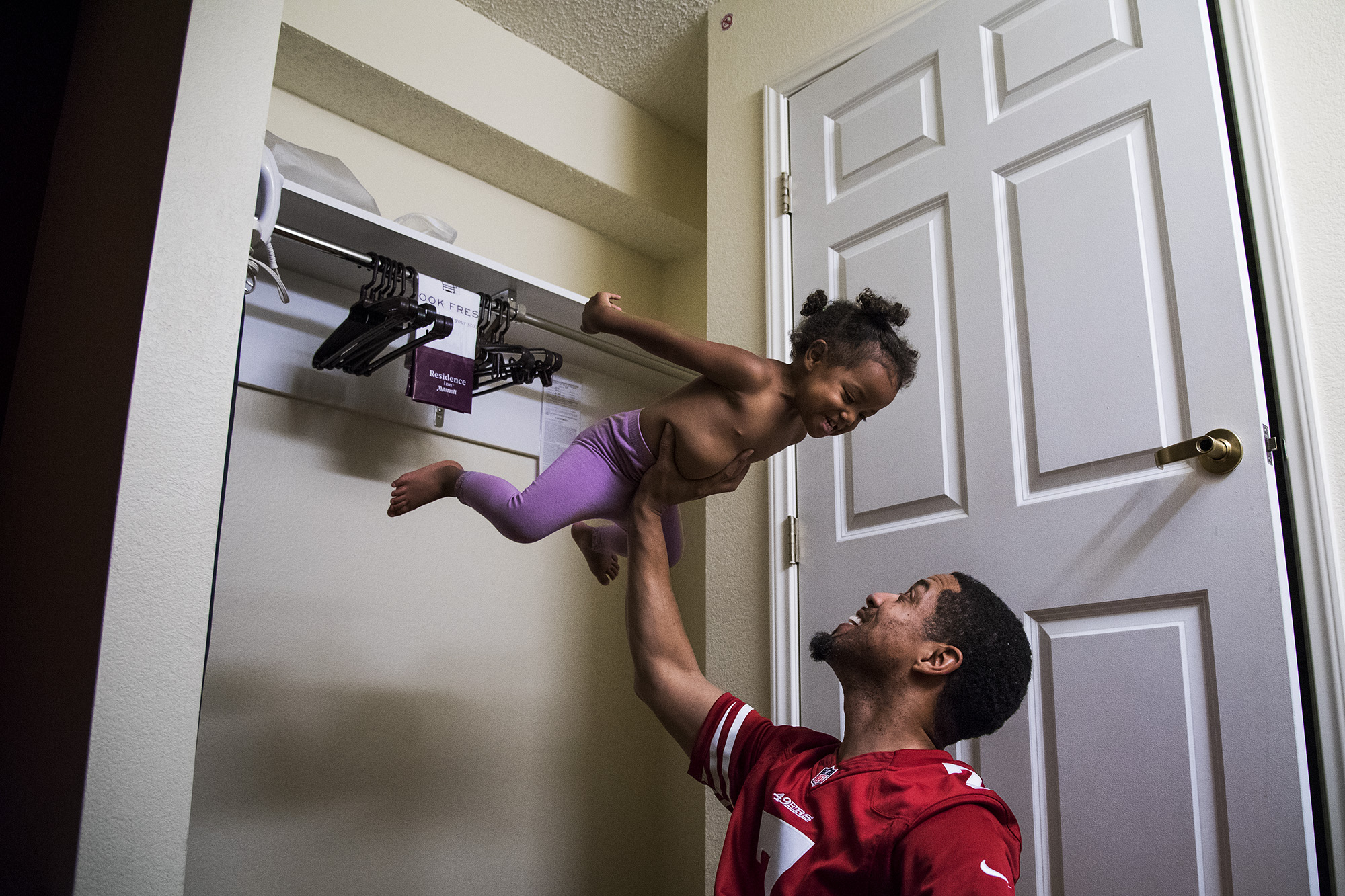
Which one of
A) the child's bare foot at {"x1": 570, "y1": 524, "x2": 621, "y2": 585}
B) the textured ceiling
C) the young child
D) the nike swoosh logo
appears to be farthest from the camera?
the textured ceiling

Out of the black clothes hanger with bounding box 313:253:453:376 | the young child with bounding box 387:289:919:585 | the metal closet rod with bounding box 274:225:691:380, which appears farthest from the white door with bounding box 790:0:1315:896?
the black clothes hanger with bounding box 313:253:453:376

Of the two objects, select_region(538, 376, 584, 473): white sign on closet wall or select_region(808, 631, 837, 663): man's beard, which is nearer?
select_region(808, 631, 837, 663): man's beard

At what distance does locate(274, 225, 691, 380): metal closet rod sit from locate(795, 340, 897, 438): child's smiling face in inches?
35.1

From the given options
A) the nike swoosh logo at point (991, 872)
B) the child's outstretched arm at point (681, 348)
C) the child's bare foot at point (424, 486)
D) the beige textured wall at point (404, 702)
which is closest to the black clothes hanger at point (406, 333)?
the beige textured wall at point (404, 702)

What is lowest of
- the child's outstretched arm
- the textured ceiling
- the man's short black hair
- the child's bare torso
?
the man's short black hair

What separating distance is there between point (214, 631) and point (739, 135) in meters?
1.88

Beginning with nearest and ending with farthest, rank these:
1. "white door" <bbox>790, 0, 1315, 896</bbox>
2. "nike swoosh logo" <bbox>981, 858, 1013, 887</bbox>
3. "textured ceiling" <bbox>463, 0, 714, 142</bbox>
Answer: "nike swoosh logo" <bbox>981, 858, 1013, 887</bbox> → "white door" <bbox>790, 0, 1315, 896</bbox> → "textured ceiling" <bbox>463, 0, 714, 142</bbox>

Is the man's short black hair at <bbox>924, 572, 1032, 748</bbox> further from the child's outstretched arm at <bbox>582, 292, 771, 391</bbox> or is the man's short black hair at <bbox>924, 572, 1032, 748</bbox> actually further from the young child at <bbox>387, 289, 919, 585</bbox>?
the child's outstretched arm at <bbox>582, 292, 771, 391</bbox>

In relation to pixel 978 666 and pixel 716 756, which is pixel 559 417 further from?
pixel 978 666

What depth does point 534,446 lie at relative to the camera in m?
2.93

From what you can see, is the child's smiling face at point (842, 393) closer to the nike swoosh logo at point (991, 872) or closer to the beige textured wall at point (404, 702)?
the nike swoosh logo at point (991, 872)

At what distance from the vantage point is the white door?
159 centimetres

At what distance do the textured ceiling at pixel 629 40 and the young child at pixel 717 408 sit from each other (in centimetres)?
152

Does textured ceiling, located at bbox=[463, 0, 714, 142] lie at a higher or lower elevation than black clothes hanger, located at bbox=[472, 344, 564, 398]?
higher
